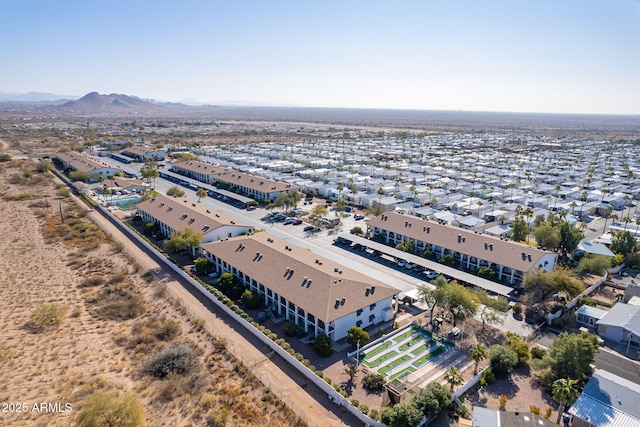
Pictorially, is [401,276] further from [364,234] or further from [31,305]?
[31,305]

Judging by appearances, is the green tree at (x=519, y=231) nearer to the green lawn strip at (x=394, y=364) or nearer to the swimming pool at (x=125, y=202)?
the green lawn strip at (x=394, y=364)

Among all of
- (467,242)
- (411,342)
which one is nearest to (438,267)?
(467,242)

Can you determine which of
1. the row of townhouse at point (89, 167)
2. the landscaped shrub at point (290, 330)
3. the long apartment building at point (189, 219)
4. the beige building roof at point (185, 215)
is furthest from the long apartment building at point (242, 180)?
the landscaped shrub at point (290, 330)

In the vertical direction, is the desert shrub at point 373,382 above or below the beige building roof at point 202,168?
below

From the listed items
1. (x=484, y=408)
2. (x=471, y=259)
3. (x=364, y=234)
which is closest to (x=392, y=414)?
(x=484, y=408)

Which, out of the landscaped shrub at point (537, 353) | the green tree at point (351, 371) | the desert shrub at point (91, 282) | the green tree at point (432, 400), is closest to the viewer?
the green tree at point (432, 400)

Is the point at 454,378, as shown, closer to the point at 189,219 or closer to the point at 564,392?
the point at 564,392

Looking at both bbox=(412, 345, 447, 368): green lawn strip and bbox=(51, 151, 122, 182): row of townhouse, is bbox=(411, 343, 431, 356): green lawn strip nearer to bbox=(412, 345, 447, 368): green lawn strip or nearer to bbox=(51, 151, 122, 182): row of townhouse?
bbox=(412, 345, 447, 368): green lawn strip
